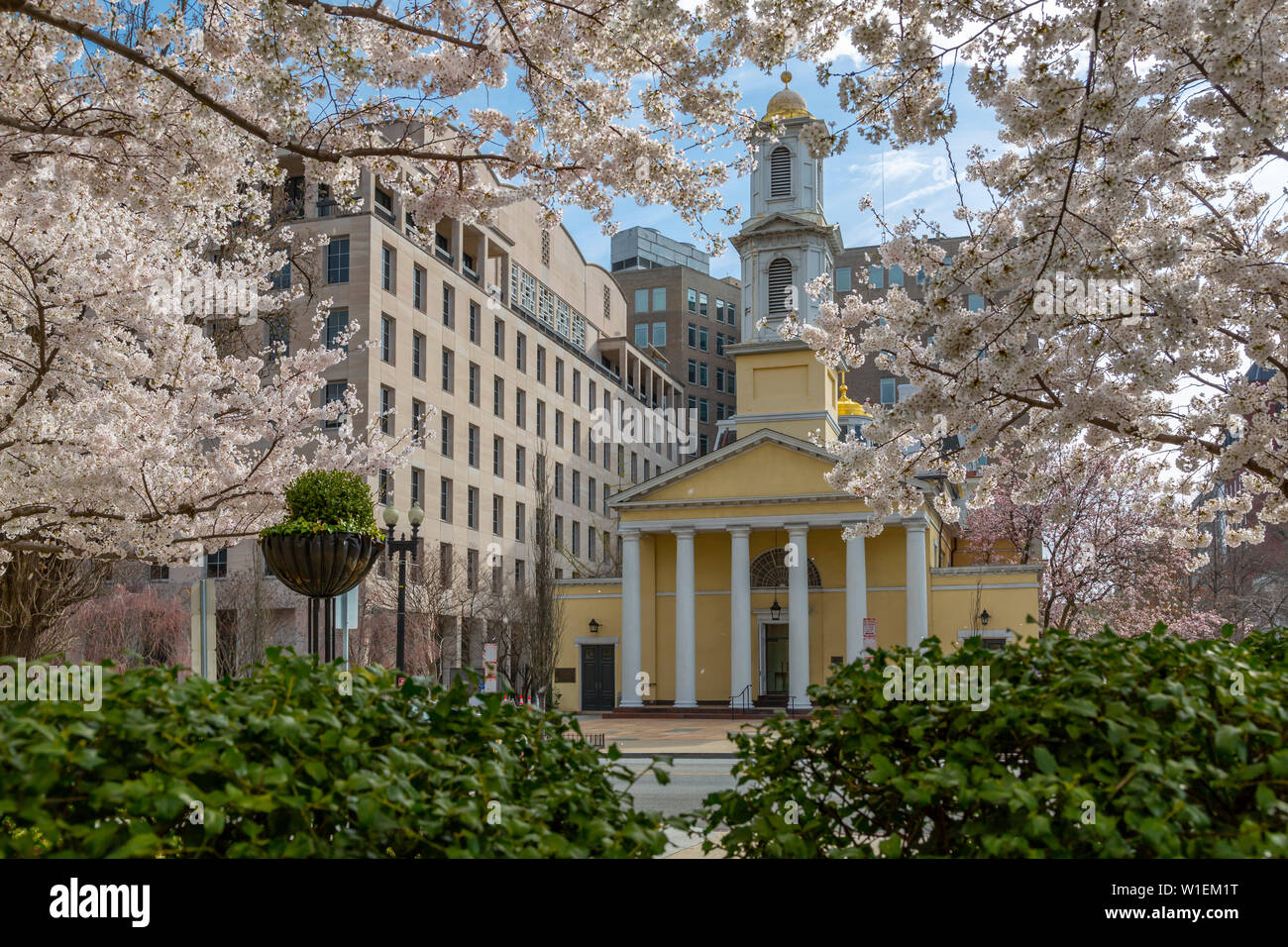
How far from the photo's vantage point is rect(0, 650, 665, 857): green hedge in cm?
312

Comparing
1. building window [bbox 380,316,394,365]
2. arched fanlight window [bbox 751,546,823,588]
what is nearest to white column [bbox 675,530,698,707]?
arched fanlight window [bbox 751,546,823,588]

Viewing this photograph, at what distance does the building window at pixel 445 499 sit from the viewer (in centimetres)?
5706

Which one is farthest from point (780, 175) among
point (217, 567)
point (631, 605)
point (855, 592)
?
point (217, 567)

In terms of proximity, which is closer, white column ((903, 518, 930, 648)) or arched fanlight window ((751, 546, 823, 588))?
white column ((903, 518, 930, 648))

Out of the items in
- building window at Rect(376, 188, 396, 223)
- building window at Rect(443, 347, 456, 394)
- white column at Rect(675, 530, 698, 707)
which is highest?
building window at Rect(376, 188, 396, 223)

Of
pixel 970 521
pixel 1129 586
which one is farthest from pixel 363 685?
pixel 970 521

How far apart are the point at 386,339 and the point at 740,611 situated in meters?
20.7

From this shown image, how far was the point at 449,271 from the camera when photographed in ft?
193

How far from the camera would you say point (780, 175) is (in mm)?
51781

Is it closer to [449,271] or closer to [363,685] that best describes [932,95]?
[363,685]

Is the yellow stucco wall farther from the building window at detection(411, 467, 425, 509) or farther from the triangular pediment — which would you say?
the building window at detection(411, 467, 425, 509)

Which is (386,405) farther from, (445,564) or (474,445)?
(474,445)

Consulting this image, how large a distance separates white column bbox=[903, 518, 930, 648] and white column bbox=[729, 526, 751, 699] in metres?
6.33

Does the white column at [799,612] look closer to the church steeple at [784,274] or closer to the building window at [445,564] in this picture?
the church steeple at [784,274]
